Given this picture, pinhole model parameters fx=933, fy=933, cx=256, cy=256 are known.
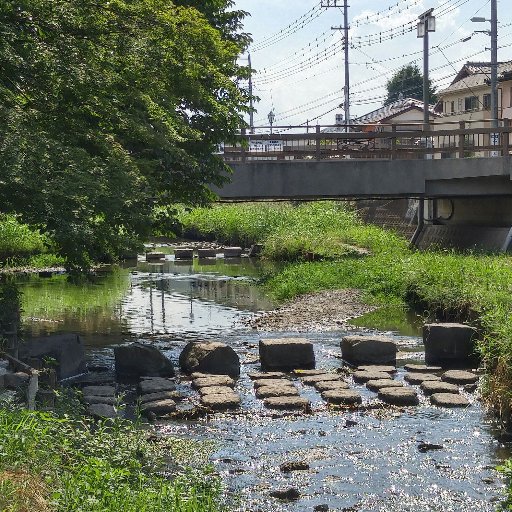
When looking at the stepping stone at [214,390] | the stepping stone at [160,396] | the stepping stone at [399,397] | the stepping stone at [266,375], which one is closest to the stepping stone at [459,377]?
the stepping stone at [399,397]

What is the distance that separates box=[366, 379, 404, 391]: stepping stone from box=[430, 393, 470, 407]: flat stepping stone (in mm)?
747

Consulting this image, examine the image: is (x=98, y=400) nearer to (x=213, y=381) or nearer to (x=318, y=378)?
(x=213, y=381)

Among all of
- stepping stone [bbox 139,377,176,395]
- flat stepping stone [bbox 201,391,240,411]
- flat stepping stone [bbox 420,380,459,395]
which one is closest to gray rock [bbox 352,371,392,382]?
flat stepping stone [bbox 420,380,459,395]

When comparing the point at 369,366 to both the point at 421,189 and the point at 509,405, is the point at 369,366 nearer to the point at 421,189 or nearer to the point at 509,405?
the point at 509,405

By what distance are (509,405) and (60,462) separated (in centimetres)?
642

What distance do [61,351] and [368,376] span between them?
5.34 m

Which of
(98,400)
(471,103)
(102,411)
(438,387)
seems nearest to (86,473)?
(102,411)

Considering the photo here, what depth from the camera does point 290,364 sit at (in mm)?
17125

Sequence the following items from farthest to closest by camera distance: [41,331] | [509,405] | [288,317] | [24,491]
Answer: [288,317] < [41,331] < [509,405] < [24,491]

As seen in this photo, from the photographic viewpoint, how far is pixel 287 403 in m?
14.1

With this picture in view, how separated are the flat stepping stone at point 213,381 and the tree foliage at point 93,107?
2.77 m

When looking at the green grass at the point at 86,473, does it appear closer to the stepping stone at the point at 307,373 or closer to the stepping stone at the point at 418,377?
the stepping stone at the point at 307,373

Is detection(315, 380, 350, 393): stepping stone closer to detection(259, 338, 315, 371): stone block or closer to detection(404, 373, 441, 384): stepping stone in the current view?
detection(404, 373, 441, 384): stepping stone

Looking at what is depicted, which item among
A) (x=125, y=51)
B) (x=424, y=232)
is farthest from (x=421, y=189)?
(x=125, y=51)
